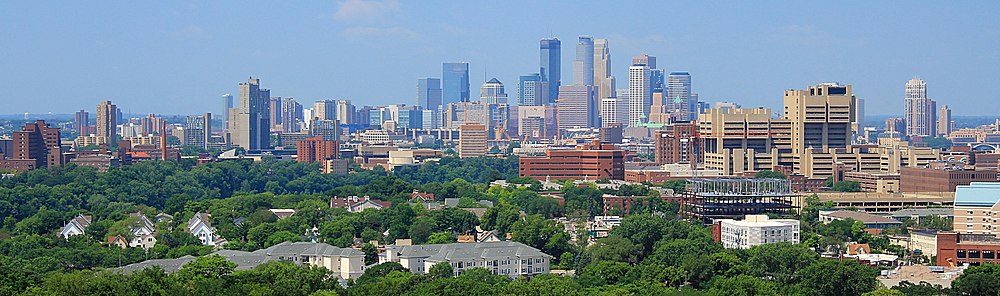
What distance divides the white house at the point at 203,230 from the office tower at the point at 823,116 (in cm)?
4266

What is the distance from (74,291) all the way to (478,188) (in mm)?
54439

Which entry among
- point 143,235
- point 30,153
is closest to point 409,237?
point 143,235

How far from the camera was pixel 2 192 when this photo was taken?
284 feet

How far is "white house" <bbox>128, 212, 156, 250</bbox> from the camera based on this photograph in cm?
6538

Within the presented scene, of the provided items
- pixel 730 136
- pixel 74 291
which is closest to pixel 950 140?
pixel 730 136

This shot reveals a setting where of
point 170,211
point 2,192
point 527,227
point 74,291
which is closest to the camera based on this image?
point 74,291

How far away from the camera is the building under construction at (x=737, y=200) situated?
221ft

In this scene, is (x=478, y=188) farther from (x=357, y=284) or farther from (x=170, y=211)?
(x=357, y=284)

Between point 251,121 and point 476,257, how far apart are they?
437 ft

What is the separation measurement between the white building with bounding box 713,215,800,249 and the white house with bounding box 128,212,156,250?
20.0 metres

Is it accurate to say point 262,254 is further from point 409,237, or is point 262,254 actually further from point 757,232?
point 757,232

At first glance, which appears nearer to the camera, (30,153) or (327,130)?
(30,153)

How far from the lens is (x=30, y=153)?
398 ft

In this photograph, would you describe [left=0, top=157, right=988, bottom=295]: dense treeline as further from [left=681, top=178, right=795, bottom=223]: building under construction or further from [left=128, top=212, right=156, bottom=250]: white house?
[left=681, top=178, right=795, bottom=223]: building under construction
